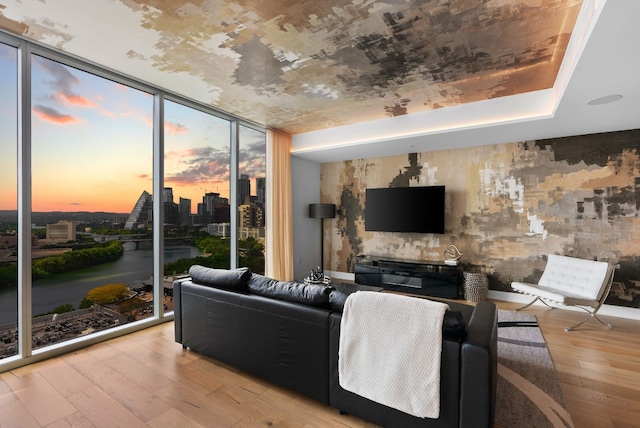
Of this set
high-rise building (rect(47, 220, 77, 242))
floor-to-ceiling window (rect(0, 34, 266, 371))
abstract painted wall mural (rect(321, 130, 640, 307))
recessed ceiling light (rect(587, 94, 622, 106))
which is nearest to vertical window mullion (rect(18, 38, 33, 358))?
floor-to-ceiling window (rect(0, 34, 266, 371))

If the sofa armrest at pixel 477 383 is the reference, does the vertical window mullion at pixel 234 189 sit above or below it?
above

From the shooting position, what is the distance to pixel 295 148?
5379 millimetres

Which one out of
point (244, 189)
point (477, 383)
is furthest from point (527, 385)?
point (244, 189)

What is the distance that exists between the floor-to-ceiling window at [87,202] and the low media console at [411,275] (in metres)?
3.31

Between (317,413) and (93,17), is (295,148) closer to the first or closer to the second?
(93,17)

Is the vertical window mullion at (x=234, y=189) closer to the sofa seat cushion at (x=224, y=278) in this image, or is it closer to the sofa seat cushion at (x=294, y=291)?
the sofa seat cushion at (x=224, y=278)

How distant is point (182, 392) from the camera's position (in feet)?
6.79

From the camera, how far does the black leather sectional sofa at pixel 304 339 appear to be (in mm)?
1419

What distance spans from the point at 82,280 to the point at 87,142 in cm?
140

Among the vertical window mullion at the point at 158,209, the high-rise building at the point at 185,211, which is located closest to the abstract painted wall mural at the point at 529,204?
the high-rise building at the point at 185,211

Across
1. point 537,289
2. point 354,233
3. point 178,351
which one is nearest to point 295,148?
point 354,233

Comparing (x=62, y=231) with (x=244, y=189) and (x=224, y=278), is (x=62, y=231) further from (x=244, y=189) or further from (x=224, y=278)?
(x=244, y=189)

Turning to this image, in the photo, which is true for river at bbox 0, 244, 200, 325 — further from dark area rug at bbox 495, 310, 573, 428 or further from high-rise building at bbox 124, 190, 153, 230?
dark area rug at bbox 495, 310, 573, 428

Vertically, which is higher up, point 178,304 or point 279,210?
point 279,210
